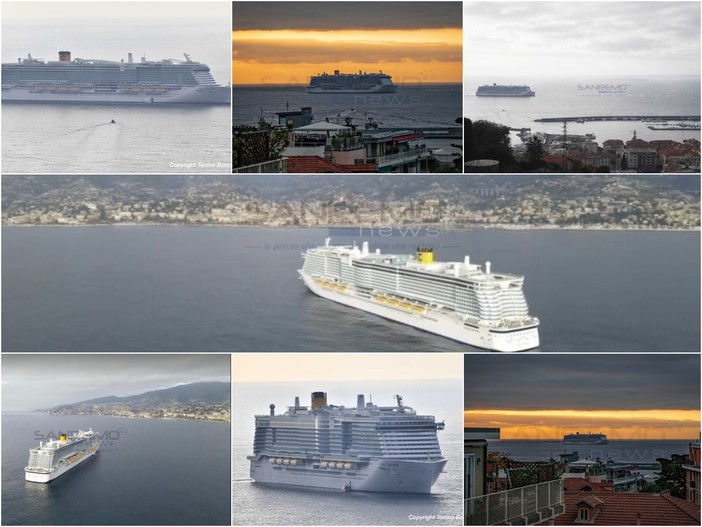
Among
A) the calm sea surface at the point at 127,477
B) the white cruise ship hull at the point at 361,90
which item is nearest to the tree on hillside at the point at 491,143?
the white cruise ship hull at the point at 361,90

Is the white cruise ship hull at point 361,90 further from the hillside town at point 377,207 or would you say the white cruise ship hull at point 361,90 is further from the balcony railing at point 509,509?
the balcony railing at point 509,509

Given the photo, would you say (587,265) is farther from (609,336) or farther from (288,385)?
(288,385)

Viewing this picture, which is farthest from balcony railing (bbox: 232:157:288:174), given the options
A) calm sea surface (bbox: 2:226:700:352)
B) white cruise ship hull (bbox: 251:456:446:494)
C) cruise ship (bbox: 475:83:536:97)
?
white cruise ship hull (bbox: 251:456:446:494)

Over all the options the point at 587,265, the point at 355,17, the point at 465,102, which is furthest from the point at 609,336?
the point at 355,17

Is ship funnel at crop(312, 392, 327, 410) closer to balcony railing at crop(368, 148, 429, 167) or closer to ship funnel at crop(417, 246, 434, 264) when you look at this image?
ship funnel at crop(417, 246, 434, 264)

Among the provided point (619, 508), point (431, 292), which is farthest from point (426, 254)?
point (619, 508)
